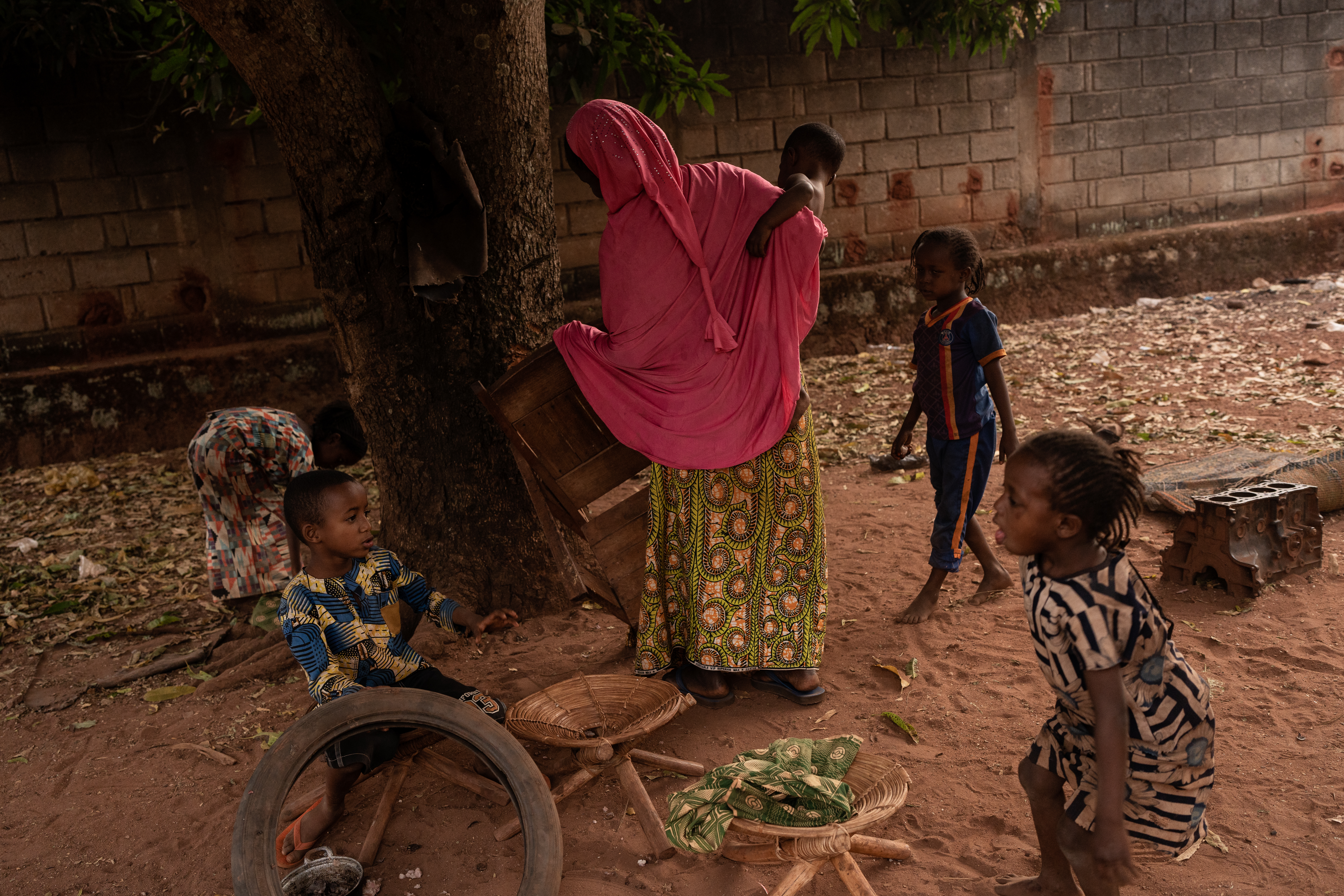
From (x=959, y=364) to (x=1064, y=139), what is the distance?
720 cm

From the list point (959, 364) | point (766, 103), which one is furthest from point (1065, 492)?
point (766, 103)

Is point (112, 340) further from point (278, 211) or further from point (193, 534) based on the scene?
point (193, 534)

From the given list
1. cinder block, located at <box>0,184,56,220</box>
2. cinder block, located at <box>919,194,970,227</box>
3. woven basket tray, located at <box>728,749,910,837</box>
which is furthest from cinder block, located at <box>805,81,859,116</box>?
woven basket tray, located at <box>728,749,910,837</box>

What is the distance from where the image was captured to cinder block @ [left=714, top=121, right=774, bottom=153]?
8.62 m

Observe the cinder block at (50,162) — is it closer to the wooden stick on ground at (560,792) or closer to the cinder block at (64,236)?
the cinder block at (64,236)

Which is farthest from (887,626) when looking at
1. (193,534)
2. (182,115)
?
(182,115)

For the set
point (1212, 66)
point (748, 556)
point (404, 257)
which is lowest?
point (748, 556)

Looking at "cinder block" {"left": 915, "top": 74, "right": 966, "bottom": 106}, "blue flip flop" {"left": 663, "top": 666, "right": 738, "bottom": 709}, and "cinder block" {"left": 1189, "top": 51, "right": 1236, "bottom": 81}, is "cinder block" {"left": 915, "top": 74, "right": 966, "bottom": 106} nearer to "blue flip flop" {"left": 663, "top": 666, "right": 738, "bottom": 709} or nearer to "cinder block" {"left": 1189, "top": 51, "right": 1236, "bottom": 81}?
"cinder block" {"left": 1189, "top": 51, "right": 1236, "bottom": 81}

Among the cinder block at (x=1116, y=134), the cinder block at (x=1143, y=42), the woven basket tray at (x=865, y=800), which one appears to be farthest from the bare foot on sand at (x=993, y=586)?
the cinder block at (x=1143, y=42)

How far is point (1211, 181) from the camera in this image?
33.1ft

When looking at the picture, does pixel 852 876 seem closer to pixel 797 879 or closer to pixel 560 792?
pixel 797 879

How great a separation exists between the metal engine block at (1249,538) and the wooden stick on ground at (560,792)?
2.60 meters

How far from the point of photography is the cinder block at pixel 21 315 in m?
7.32

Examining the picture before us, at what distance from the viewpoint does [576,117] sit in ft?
9.69
